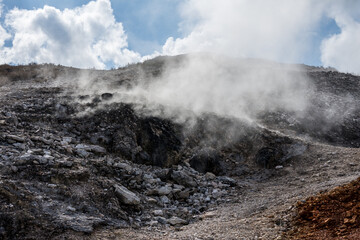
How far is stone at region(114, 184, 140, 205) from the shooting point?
25.4ft

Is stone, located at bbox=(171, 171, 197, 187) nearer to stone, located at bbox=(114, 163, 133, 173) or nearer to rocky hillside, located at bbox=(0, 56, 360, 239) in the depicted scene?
rocky hillside, located at bbox=(0, 56, 360, 239)

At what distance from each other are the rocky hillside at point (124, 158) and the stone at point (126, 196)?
0.10 ft

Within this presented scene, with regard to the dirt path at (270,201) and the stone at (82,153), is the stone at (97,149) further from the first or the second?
the dirt path at (270,201)

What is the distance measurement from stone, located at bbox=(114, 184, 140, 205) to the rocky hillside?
3 centimetres

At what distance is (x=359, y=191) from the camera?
6.32m

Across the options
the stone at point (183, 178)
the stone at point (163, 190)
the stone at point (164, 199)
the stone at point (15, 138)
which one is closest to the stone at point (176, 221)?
the stone at point (164, 199)

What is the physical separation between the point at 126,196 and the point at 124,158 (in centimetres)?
287

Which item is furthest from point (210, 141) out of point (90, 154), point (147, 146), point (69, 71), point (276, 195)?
point (69, 71)

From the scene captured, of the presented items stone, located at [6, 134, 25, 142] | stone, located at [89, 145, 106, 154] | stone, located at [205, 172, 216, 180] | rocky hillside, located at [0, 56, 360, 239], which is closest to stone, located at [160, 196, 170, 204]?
rocky hillside, located at [0, 56, 360, 239]

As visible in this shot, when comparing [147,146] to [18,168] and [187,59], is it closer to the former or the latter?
[18,168]

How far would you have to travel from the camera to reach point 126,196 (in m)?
7.80

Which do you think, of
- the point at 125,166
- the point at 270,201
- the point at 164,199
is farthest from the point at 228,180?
the point at 125,166

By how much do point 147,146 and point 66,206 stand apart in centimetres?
533

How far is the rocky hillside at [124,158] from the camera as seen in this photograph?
244 inches
